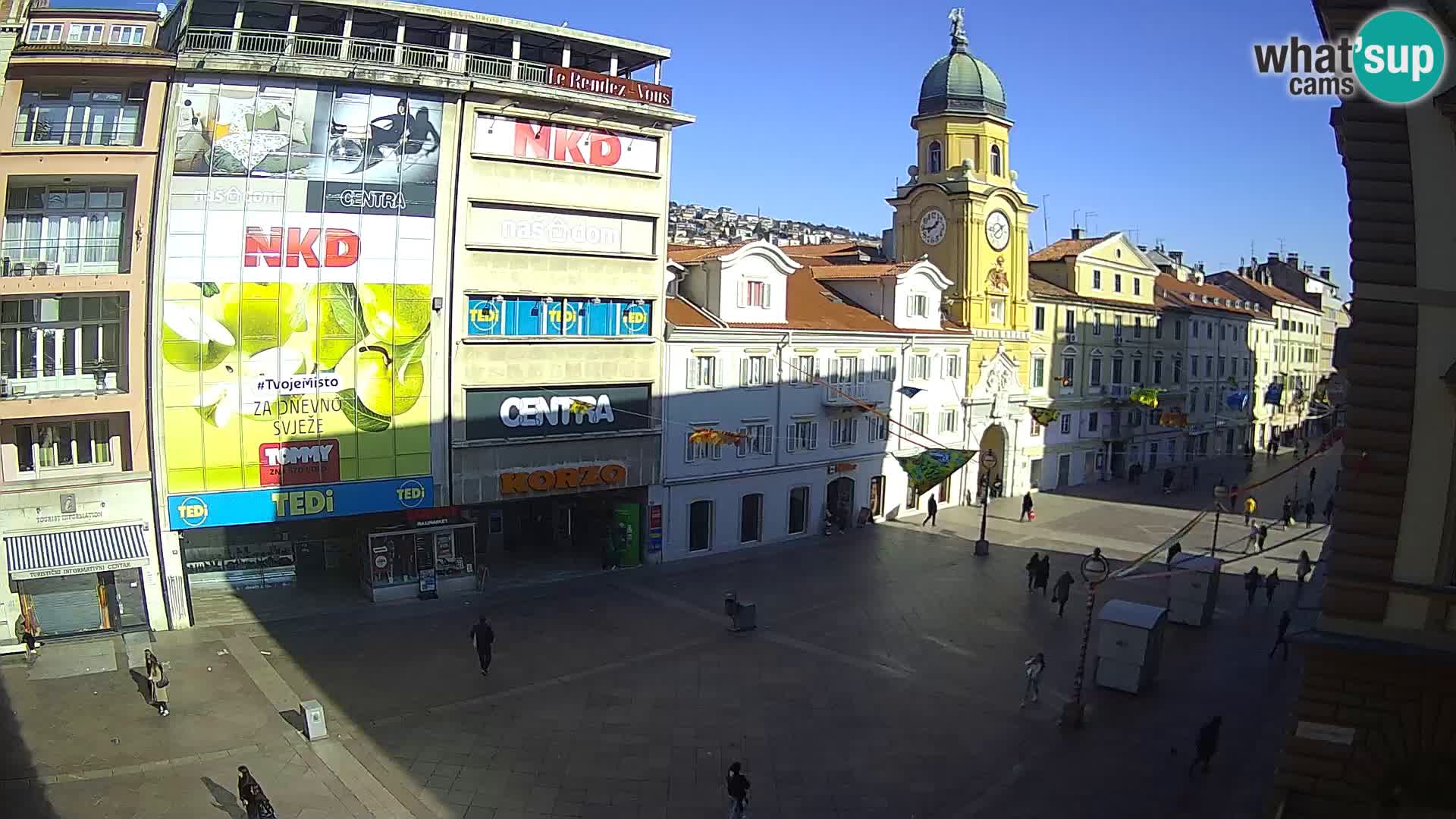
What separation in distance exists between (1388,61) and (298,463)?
27569 mm

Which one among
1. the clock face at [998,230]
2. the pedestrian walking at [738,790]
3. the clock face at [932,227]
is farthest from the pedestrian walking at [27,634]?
the clock face at [998,230]

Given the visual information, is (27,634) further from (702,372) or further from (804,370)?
(804,370)

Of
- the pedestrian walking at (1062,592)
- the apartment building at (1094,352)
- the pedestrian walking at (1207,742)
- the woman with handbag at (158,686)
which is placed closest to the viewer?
the pedestrian walking at (1207,742)

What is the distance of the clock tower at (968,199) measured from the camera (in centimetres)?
5122

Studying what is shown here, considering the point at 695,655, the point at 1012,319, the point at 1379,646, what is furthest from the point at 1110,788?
the point at 1012,319

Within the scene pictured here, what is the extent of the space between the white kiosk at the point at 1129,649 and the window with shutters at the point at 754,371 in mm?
18055

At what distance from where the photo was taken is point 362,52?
30766 millimetres

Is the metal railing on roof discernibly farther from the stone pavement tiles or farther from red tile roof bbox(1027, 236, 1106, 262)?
red tile roof bbox(1027, 236, 1106, 262)

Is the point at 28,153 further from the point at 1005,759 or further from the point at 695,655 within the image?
the point at 1005,759

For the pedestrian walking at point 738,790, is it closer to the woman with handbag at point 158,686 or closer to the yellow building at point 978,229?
the woman with handbag at point 158,686

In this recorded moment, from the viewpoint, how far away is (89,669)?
79.7 feet

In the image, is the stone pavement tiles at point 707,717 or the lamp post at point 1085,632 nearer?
the stone pavement tiles at point 707,717

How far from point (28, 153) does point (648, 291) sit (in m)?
18.5

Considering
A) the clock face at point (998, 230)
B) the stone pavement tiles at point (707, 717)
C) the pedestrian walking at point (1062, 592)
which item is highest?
the clock face at point (998, 230)
